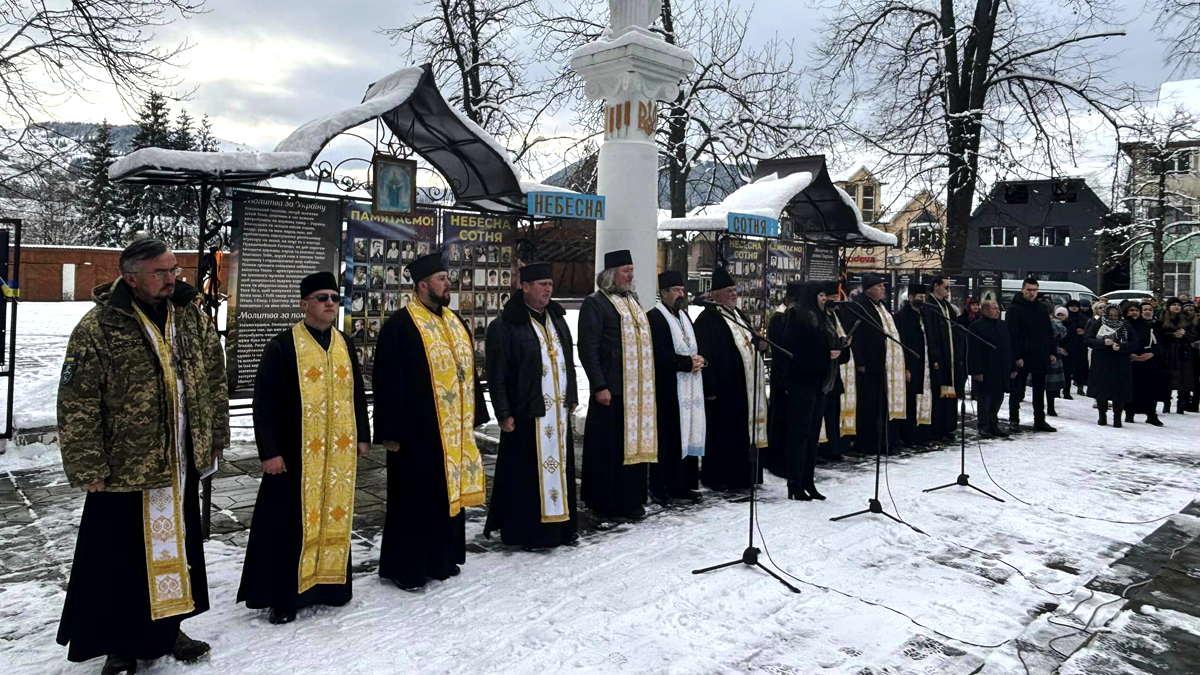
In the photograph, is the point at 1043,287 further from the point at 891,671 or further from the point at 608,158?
the point at 891,671

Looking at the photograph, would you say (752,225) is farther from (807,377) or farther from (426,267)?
(426,267)

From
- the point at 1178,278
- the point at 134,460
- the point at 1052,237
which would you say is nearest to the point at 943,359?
the point at 134,460

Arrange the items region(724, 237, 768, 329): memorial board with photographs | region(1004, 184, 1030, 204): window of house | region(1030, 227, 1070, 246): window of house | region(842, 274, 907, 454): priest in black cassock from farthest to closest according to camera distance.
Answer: region(1030, 227, 1070, 246): window of house, region(1004, 184, 1030, 204): window of house, region(724, 237, 768, 329): memorial board with photographs, region(842, 274, 907, 454): priest in black cassock

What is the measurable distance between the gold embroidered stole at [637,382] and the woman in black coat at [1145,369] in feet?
28.2

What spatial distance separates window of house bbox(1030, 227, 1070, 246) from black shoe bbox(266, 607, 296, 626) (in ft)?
158

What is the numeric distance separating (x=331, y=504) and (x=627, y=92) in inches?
228

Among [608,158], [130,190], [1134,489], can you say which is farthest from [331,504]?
[130,190]

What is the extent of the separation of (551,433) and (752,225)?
497 centimetres

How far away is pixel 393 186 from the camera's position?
22.4ft

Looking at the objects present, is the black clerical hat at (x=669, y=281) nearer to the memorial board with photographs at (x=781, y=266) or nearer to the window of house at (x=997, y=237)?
the memorial board with photographs at (x=781, y=266)

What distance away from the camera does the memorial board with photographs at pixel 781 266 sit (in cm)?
1077

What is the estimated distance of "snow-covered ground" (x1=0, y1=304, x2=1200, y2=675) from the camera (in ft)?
11.8

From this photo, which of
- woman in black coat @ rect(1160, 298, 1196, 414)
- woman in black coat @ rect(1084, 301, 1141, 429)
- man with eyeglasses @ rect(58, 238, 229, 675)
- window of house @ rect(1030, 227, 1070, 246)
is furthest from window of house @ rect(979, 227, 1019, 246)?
man with eyeglasses @ rect(58, 238, 229, 675)

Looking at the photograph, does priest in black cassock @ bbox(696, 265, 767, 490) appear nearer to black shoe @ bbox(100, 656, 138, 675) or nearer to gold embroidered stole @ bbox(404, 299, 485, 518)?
gold embroidered stole @ bbox(404, 299, 485, 518)
